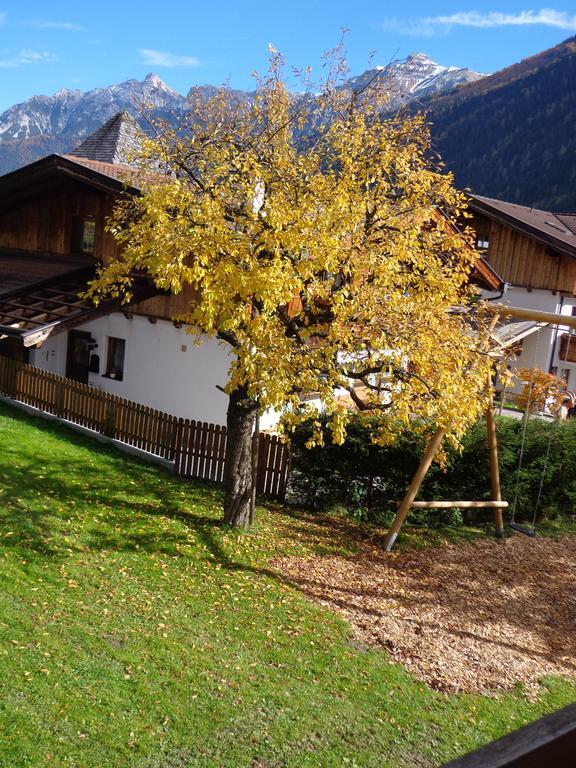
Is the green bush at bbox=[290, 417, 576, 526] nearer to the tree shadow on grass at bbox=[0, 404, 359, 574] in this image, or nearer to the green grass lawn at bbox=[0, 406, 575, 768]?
the tree shadow on grass at bbox=[0, 404, 359, 574]

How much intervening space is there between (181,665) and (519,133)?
105913 mm

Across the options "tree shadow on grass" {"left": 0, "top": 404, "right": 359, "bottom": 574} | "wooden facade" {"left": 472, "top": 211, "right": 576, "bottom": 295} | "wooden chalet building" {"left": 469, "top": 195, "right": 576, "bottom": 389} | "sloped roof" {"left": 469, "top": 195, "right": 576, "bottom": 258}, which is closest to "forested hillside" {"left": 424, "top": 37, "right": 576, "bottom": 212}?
"sloped roof" {"left": 469, "top": 195, "right": 576, "bottom": 258}

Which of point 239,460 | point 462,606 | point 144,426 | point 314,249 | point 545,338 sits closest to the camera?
point 314,249

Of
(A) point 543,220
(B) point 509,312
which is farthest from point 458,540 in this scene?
(A) point 543,220

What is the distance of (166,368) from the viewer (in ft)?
65.7

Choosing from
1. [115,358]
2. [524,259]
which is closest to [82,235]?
[115,358]

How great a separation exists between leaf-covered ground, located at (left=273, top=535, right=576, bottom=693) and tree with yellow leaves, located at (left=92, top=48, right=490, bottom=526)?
2413mm

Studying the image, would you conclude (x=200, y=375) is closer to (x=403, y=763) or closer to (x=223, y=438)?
(x=223, y=438)

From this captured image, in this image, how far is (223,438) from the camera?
15.2m

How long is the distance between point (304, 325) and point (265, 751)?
6.96 m

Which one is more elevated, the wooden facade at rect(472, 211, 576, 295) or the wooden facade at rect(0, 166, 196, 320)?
the wooden facade at rect(472, 211, 576, 295)

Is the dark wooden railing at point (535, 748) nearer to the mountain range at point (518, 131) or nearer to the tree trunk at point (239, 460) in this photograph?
the tree trunk at point (239, 460)

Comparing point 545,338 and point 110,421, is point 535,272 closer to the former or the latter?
point 545,338

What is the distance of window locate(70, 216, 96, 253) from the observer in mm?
22250
